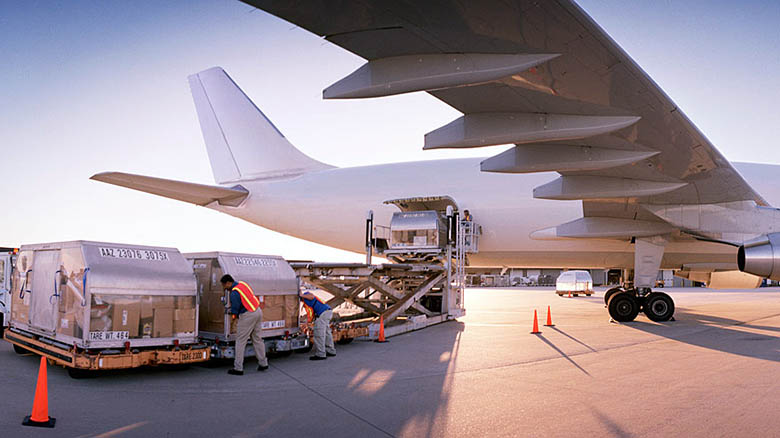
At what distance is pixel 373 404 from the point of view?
717cm

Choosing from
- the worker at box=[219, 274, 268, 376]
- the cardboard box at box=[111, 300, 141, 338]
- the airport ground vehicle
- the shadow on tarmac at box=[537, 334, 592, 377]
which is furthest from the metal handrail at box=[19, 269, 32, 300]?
the airport ground vehicle

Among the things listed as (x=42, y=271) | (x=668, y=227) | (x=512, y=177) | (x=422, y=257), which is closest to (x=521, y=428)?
(x=42, y=271)

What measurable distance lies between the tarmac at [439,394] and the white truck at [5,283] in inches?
109

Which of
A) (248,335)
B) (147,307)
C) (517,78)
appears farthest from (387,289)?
(517,78)

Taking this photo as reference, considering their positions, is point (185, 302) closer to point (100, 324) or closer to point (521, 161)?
point (100, 324)

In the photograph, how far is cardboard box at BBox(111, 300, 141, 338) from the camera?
884 centimetres

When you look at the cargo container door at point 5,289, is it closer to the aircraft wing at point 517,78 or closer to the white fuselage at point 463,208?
the white fuselage at point 463,208

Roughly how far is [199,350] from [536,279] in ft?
250

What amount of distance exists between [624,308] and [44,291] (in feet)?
53.1

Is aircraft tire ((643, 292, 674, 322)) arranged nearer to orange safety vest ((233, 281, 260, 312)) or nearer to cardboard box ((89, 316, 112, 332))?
orange safety vest ((233, 281, 260, 312))

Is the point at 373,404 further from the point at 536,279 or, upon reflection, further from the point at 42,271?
the point at 536,279

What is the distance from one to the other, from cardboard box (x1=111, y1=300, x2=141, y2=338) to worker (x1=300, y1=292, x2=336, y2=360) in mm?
3330

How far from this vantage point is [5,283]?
14.5m

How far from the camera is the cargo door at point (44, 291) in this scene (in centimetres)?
970
